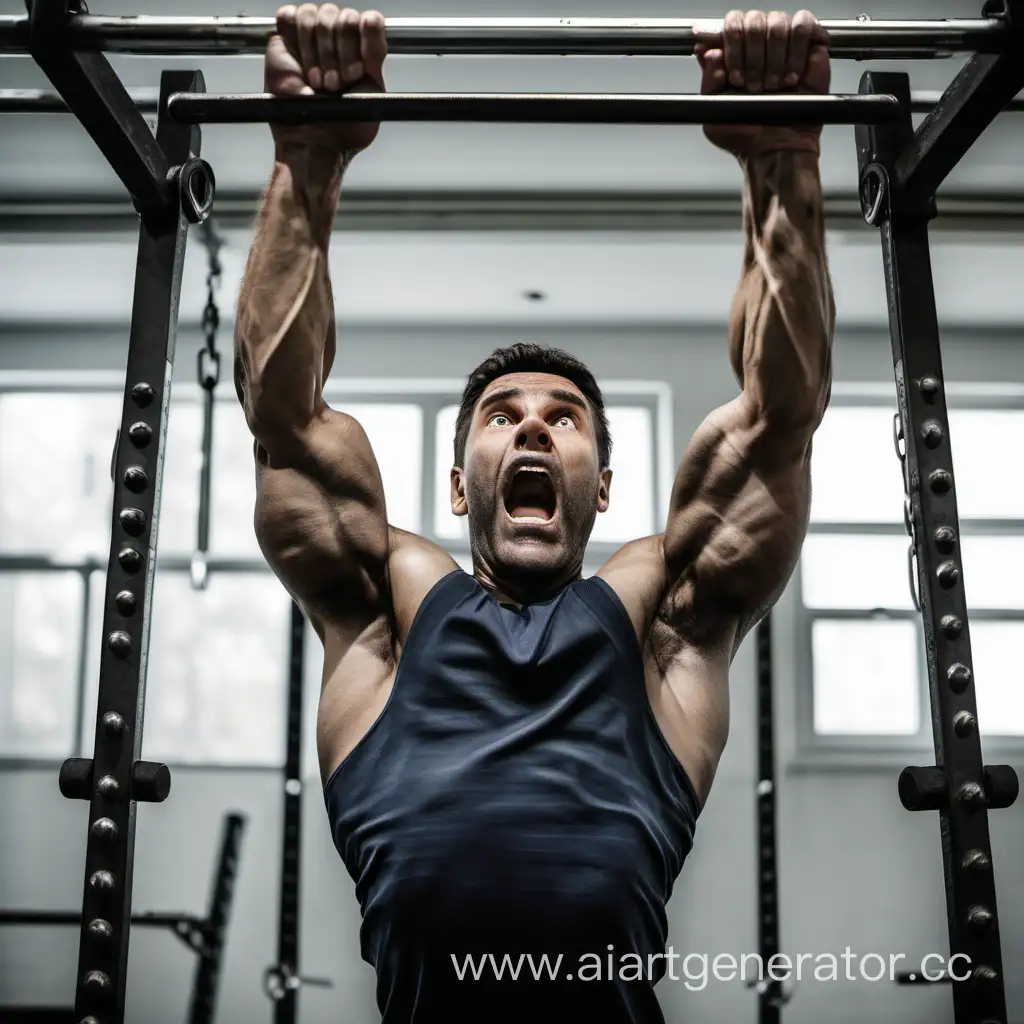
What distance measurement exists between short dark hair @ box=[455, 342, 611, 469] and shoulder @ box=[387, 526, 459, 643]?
278 mm

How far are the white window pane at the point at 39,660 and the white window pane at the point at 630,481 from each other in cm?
295

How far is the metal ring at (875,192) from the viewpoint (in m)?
2.04

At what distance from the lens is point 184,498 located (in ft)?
21.6

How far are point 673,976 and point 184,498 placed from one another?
364cm

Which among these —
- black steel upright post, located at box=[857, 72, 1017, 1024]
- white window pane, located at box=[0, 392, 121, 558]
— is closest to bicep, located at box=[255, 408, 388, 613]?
black steel upright post, located at box=[857, 72, 1017, 1024]

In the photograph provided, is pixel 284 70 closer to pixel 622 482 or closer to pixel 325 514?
pixel 325 514

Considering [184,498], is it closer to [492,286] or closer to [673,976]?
[492,286]

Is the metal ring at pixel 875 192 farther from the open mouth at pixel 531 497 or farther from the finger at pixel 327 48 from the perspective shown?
the finger at pixel 327 48

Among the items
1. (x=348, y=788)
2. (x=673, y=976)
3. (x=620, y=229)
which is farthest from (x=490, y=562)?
(x=673, y=976)

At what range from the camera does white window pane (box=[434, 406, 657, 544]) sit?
656 cm

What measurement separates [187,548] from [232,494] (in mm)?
389

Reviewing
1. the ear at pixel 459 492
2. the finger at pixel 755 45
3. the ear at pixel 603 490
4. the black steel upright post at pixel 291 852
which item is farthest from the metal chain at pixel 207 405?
the finger at pixel 755 45

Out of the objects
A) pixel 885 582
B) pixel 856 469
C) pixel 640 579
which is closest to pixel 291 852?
pixel 640 579

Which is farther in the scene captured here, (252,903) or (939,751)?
(252,903)
